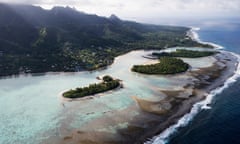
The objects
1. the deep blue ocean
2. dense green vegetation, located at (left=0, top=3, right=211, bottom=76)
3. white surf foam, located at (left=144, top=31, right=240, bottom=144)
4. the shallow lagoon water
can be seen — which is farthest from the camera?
dense green vegetation, located at (left=0, top=3, right=211, bottom=76)

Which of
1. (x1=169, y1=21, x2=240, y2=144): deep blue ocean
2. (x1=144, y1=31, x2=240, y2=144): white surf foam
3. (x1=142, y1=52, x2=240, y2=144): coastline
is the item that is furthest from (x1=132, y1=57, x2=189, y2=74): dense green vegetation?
(x1=169, y1=21, x2=240, y2=144): deep blue ocean

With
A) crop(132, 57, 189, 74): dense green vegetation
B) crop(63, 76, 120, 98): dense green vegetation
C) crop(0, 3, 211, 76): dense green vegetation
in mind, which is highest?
crop(0, 3, 211, 76): dense green vegetation

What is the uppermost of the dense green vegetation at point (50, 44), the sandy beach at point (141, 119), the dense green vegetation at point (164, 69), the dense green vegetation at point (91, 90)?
the dense green vegetation at point (50, 44)

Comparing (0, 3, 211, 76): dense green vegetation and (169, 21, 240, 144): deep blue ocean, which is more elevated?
(0, 3, 211, 76): dense green vegetation

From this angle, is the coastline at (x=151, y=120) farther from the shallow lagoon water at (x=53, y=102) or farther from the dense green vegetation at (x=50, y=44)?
the dense green vegetation at (x=50, y=44)

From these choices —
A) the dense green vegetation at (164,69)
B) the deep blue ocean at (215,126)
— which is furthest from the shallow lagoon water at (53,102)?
the deep blue ocean at (215,126)

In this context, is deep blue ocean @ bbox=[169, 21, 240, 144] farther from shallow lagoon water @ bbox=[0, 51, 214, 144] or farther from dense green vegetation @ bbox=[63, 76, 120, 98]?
dense green vegetation @ bbox=[63, 76, 120, 98]

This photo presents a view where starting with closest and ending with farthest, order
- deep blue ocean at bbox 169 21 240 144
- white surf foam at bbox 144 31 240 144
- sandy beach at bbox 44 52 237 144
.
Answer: deep blue ocean at bbox 169 21 240 144 → white surf foam at bbox 144 31 240 144 → sandy beach at bbox 44 52 237 144

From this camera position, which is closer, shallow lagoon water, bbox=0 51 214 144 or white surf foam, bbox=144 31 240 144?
white surf foam, bbox=144 31 240 144

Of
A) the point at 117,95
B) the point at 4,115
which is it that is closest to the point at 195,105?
the point at 117,95

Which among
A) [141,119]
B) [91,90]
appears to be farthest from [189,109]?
[91,90]
